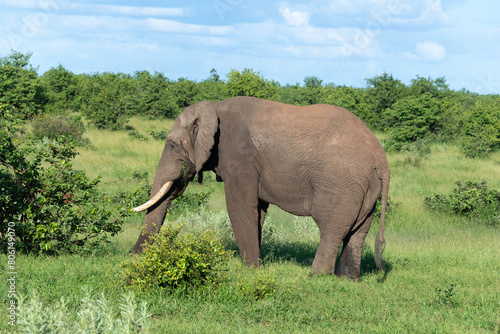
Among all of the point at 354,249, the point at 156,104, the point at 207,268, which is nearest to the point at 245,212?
the point at 207,268

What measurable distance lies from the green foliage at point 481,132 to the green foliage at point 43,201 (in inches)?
799

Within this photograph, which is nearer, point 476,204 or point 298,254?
point 298,254

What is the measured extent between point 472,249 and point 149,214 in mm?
6052

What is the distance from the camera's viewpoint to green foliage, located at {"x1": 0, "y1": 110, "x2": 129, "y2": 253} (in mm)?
8492

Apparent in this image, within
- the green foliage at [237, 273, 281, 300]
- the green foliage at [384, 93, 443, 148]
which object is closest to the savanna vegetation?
the green foliage at [237, 273, 281, 300]

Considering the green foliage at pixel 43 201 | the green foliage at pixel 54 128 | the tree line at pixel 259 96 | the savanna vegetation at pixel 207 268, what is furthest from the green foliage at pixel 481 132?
the green foliage at pixel 43 201

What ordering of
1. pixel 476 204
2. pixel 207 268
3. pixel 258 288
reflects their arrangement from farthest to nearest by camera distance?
pixel 476 204 < pixel 207 268 < pixel 258 288

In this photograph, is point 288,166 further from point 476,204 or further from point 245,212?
point 476,204

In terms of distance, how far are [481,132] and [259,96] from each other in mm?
14115

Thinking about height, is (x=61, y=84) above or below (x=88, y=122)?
above

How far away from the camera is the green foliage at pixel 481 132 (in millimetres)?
24938

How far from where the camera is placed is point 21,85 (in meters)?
32.4

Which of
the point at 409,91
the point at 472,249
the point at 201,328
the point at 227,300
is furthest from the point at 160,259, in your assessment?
the point at 409,91

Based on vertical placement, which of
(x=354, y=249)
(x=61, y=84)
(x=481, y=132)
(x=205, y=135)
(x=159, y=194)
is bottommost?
(x=354, y=249)
